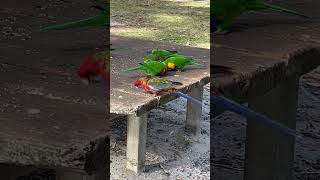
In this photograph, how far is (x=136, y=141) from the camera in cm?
203

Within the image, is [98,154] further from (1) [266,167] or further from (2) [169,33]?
(2) [169,33]

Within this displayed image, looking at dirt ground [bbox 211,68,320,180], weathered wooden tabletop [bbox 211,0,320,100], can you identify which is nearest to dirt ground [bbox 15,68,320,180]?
dirt ground [bbox 211,68,320,180]

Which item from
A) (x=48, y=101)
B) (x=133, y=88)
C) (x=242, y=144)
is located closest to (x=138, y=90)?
(x=133, y=88)

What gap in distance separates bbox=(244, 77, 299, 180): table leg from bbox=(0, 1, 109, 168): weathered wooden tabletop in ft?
1.65

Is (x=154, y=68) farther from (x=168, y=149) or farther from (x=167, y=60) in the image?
(x=168, y=149)

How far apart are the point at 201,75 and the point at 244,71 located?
1.77 feet

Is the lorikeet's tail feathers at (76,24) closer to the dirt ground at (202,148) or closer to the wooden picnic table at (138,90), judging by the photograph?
the wooden picnic table at (138,90)

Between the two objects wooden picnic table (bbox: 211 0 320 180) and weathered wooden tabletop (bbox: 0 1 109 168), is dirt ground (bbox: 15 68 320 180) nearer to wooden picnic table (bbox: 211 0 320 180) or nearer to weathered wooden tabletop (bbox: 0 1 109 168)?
wooden picnic table (bbox: 211 0 320 180)

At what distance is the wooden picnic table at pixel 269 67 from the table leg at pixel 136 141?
649 mm

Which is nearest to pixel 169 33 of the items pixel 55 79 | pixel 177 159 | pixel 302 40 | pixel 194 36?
pixel 194 36

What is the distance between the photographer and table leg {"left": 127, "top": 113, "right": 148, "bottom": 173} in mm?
2004

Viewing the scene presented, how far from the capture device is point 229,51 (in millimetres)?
Result: 886

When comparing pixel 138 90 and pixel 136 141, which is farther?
pixel 136 141

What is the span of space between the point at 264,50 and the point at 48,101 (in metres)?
0.37
